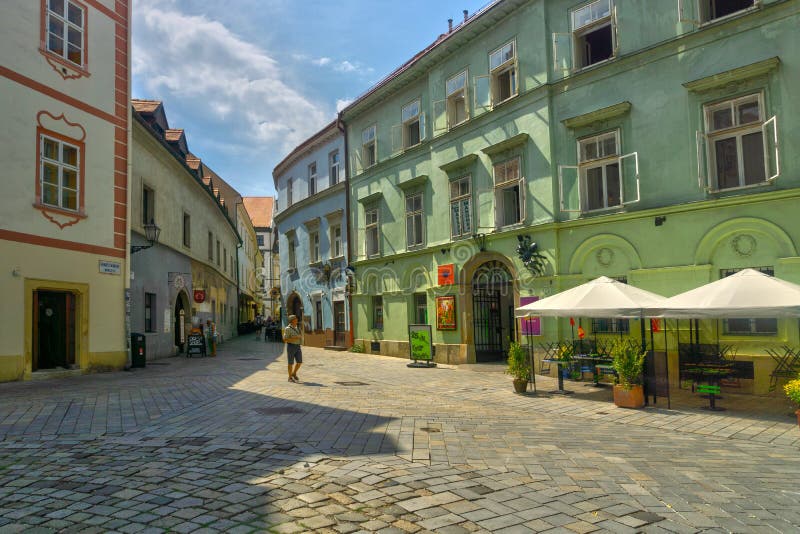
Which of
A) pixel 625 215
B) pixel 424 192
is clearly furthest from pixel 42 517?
pixel 424 192

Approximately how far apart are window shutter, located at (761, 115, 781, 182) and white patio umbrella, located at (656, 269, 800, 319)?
268 centimetres

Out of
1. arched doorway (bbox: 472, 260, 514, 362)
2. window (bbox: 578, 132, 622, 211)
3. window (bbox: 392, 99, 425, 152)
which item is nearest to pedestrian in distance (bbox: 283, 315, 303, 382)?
arched doorway (bbox: 472, 260, 514, 362)

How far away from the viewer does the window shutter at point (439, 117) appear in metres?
19.8

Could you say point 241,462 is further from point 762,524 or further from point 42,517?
point 762,524

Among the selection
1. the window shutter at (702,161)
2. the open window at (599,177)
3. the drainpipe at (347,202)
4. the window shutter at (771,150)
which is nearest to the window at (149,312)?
the drainpipe at (347,202)

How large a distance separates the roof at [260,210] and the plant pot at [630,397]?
69354 mm

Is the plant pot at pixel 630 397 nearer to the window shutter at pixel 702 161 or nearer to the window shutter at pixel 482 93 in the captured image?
the window shutter at pixel 702 161

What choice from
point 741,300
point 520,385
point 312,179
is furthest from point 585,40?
point 312,179

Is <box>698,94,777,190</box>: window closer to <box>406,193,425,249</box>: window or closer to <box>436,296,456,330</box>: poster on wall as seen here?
<box>436,296,456,330</box>: poster on wall

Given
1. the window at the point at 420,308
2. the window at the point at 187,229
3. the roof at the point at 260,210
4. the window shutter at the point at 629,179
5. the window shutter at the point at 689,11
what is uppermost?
the roof at the point at 260,210

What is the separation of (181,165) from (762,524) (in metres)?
23.8

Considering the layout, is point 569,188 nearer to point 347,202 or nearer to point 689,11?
point 689,11

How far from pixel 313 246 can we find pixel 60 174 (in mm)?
15105

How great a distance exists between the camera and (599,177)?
14742 mm
